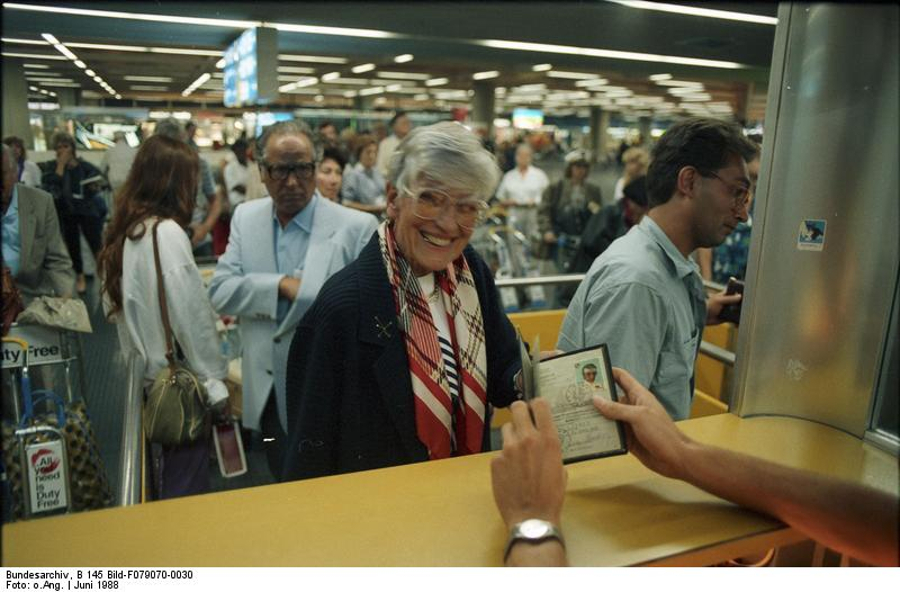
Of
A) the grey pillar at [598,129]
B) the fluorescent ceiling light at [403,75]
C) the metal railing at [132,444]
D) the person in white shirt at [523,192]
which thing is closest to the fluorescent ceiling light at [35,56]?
the metal railing at [132,444]

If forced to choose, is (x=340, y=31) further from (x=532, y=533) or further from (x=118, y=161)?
(x=532, y=533)

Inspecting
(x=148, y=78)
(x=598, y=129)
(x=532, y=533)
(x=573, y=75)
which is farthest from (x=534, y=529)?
(x=598, y=129)

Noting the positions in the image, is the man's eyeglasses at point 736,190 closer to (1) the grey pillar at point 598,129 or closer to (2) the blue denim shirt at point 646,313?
(2) the blue denim shirt at point 646,313

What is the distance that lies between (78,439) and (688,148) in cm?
214

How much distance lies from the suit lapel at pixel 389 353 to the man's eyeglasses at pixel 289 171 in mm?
1083

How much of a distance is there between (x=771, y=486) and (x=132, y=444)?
1711 mm

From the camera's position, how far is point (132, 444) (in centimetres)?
187

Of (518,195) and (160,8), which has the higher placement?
(160,8)

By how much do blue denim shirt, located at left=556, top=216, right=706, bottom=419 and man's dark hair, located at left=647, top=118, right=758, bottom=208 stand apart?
17cm

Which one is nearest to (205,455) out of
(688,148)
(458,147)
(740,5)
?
(458,147)

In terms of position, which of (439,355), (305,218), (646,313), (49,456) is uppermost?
(305,218)

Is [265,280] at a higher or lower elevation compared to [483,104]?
lower
